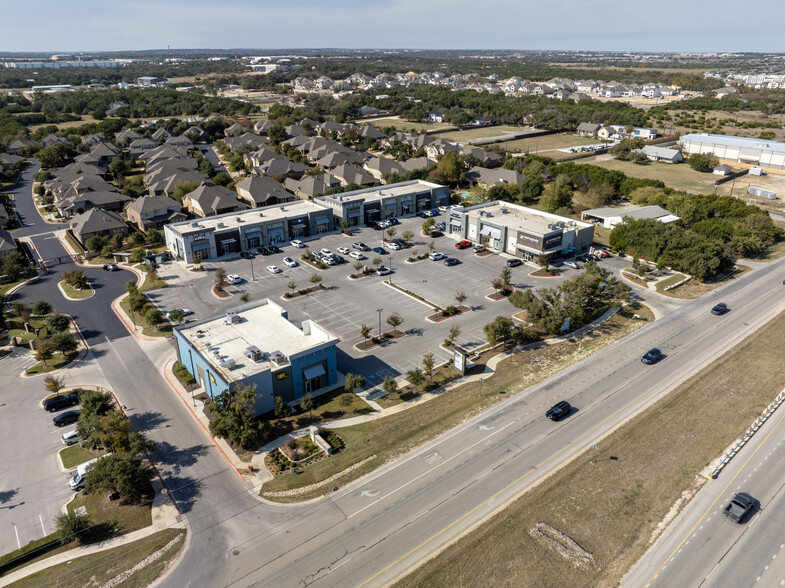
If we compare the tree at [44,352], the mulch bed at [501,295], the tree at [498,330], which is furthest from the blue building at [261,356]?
the mulch bed at [501,295]

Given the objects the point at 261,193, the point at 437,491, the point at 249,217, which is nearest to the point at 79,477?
the point at 437,491

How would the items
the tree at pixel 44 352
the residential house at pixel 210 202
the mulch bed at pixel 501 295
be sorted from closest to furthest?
1. the tree at pixel 44 352
2. the mulch bed at pixel 501 295
3. the residential house at pixel 210 202

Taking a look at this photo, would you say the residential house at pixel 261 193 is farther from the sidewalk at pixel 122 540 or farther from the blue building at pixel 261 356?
the sidewalk at pixel 122 540

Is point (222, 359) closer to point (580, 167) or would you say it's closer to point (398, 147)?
point (580, 167)

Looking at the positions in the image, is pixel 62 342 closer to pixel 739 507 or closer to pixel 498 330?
pixel 498 330

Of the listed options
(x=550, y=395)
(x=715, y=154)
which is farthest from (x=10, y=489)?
(x=715, y=154)

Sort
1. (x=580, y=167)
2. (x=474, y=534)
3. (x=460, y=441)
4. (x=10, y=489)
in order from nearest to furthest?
(x=474, y=534) → (x=10, y=489) → (x=460, y=441) → (x=580, y=167)
